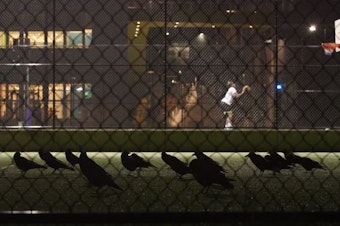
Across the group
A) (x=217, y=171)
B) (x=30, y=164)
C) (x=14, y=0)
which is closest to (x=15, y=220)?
(x=217, y=171)

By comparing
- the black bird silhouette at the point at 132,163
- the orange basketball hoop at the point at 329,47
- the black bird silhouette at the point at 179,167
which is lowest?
the black bird silhouette at the point at 132,163

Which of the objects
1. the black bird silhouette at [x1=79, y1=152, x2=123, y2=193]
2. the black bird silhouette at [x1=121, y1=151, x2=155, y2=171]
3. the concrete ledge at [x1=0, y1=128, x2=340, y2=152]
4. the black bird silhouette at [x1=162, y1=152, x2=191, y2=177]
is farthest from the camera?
the concrete ledge at [x1=0, y1=128, x2=340, y2=152]

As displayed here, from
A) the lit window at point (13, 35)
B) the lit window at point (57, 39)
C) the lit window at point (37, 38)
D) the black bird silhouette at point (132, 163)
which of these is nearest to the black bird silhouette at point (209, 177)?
the black bird silhouette at point (132, 163)

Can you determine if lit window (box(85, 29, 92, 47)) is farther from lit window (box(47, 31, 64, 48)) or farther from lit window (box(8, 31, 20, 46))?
lit window (box(8, 31, 20, 46))

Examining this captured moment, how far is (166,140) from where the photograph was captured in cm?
1088

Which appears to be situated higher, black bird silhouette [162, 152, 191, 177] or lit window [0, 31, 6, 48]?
lit window [0, 31, 6, 48]

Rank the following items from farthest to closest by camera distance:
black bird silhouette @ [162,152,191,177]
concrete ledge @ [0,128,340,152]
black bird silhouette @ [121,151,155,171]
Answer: concrete ledge @ [0,128,340,152] → black bird silhouette @ [121,151,155,171] → black bird silhouette @ [162,152,191,177]

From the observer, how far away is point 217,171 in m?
4.63

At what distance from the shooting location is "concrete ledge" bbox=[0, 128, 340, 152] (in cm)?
1082

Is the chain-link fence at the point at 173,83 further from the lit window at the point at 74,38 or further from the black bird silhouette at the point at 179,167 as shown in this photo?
the black bird silhouette at the point at 179,167

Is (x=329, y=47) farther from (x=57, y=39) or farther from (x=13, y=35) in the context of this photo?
(x=13, y=35)

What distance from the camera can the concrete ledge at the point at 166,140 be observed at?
10.8 metres

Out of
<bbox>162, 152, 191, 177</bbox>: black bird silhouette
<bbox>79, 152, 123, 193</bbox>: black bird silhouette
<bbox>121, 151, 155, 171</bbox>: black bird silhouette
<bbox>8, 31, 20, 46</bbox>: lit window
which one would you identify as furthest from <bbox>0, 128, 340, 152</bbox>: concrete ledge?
<bbox>79, 152, 123, 193</bbox>: black bird silhouette

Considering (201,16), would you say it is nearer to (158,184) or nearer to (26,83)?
(26,83)
